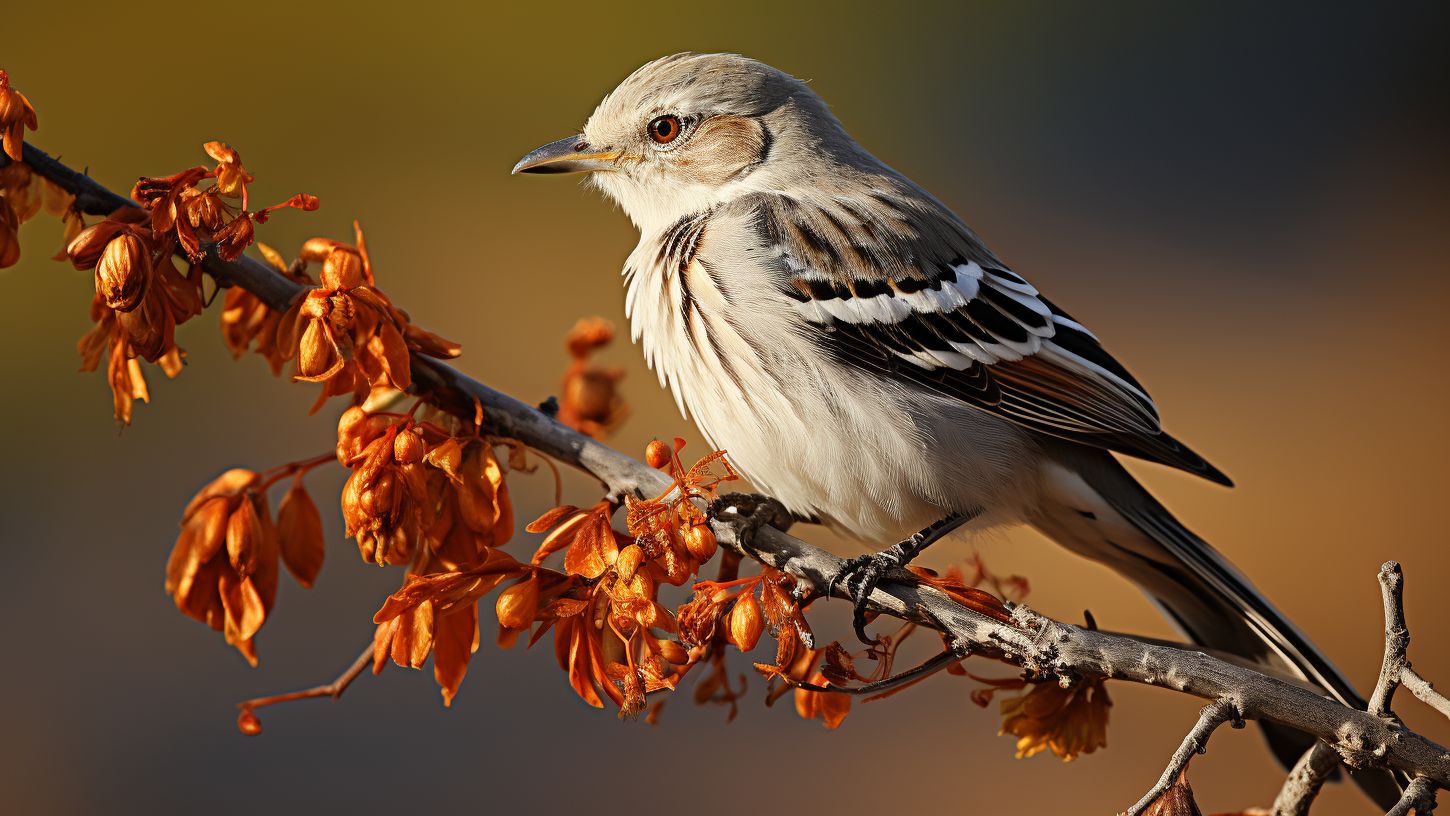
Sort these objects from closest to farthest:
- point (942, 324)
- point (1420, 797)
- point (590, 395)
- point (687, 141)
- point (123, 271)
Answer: point (1420, 797), point (123, 271), point (590, 395), point (942, 324), point (687, 141)

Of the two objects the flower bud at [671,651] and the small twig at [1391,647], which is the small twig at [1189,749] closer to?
the small twig at [1391,647]

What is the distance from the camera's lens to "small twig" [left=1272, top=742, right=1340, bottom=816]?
1.95 meters

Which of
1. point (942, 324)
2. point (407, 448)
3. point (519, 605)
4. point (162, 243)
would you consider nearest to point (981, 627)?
point (519, 605)

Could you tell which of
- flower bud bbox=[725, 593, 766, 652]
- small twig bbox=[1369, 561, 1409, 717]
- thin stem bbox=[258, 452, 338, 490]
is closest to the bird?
flower bud bbox=[725, 593, 766, 652]

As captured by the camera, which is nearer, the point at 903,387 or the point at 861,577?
the point at 861,577

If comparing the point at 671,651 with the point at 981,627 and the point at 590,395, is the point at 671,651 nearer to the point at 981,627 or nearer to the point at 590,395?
the point at 981,627

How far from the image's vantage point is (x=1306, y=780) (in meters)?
1.98

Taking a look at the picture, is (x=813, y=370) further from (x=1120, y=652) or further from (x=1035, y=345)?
(x=1120, y=652)

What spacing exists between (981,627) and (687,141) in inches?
77.9

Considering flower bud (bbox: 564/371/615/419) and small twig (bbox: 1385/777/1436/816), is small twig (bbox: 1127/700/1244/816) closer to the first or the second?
small twig (bbox: 1385/777/1436/816)

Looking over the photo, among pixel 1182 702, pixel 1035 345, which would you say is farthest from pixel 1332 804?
pixel 1035 345

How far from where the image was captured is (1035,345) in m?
3.16

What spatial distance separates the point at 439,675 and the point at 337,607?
4636 millimetres

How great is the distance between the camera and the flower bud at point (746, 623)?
6.59 ft
